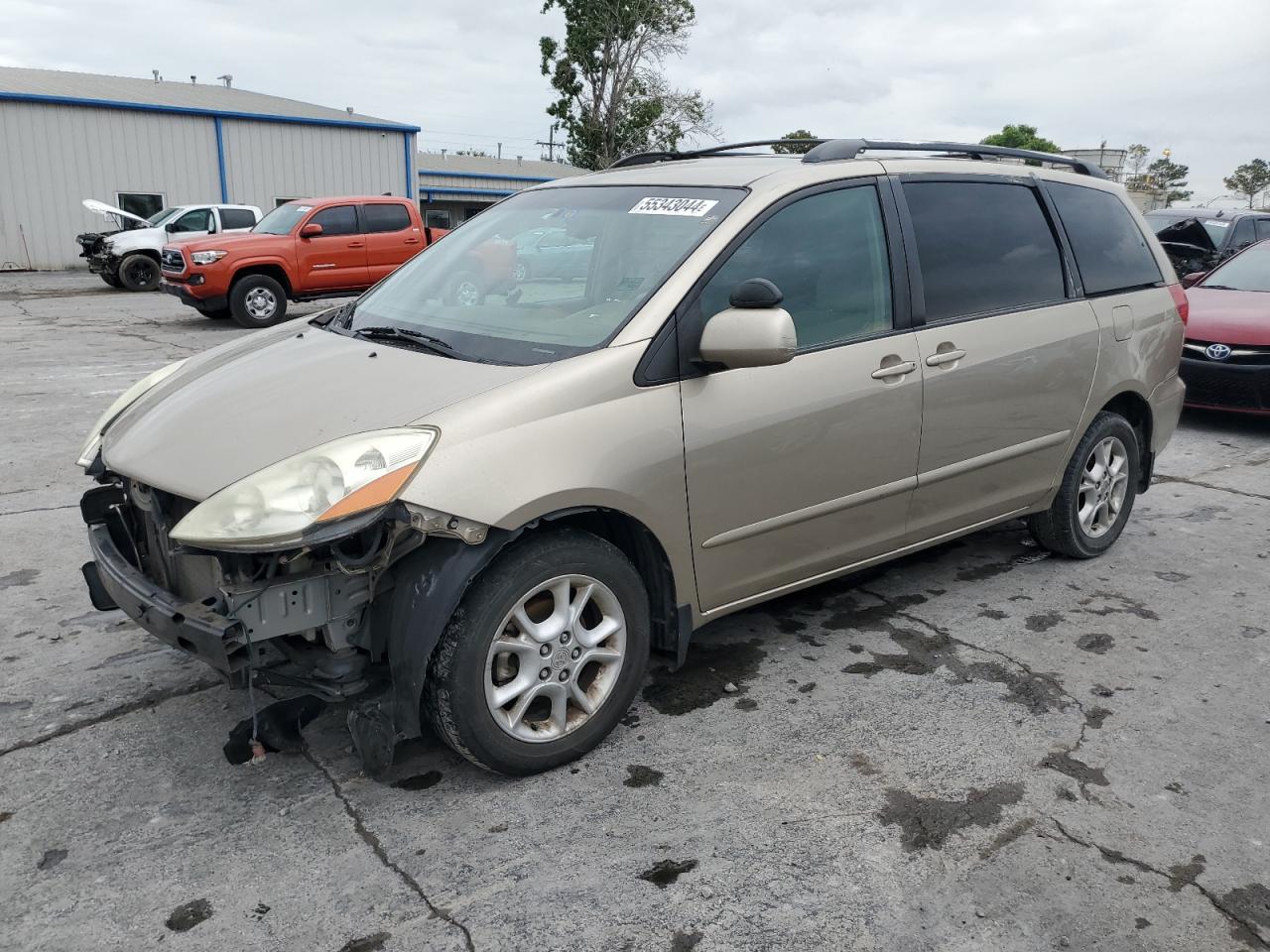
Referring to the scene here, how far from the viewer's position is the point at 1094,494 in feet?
15.6

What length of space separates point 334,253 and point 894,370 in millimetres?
12598

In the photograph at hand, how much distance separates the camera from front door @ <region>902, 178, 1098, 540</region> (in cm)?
384

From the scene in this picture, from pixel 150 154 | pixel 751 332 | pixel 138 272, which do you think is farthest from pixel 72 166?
pixel 751 332

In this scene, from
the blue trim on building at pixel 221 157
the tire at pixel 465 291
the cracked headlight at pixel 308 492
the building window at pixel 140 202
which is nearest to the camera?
the cracked headlight at pixel 308 492

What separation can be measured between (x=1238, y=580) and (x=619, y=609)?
3229 millimetres

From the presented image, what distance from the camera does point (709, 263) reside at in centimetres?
322

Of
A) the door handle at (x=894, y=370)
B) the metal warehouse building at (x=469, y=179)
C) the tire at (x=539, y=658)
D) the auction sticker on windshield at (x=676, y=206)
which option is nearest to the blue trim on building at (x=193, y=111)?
the metal warehouse building at (x=469, y=179)

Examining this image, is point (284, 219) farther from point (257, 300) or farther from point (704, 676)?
point (704, 676)

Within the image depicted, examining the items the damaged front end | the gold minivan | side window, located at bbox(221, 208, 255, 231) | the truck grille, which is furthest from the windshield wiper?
side window, located at bbox(221, 208, 255, 231)

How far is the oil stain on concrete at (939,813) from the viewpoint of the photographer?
271cm

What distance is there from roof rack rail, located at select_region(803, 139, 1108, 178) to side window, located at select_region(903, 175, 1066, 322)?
8.0 inches

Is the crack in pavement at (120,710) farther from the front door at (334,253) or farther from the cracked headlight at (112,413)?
the front door at (334,253)

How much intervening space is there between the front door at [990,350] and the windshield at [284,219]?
12324 millimetres

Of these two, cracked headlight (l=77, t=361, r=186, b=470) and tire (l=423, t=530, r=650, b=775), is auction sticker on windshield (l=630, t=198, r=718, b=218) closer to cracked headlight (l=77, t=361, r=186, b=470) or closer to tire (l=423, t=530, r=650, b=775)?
tire (l=423, t=530, r=650, b=775)
